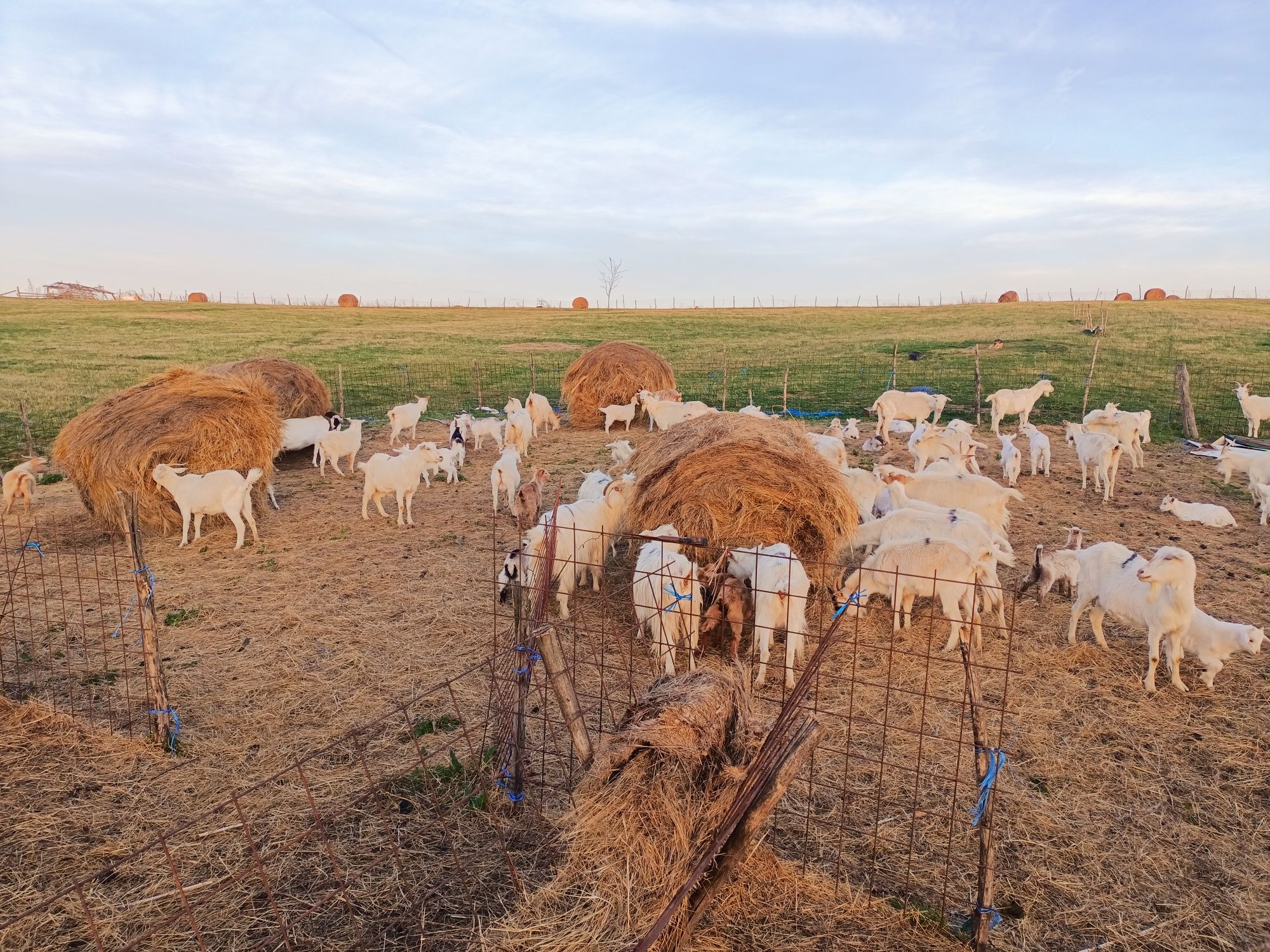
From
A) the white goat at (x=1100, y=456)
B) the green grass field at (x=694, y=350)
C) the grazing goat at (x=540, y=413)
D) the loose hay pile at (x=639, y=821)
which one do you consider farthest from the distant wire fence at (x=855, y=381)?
the loose hay pile at (x=639, y=821)

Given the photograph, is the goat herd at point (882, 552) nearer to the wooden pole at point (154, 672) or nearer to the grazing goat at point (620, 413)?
the wooden pole at point (154, 672)

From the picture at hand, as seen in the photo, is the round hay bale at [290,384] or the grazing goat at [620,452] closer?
the grazing goat at [620,452]

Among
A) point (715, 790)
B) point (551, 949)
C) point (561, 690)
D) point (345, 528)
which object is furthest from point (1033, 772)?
point (345, 528)

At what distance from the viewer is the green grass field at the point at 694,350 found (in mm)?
25438

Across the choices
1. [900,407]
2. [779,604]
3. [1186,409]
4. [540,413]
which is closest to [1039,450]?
[900,407]

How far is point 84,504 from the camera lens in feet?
39.2

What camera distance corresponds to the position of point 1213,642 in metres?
6.93

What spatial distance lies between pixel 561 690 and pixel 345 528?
28.4ft

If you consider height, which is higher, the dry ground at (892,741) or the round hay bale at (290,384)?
the round hay bale at (290,384)

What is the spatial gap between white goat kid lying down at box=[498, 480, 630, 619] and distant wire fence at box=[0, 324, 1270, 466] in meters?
11.6

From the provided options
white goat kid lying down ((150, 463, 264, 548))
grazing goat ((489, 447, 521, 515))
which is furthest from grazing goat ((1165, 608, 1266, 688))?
white goat kid lying down ((150, 463, 264, 548))

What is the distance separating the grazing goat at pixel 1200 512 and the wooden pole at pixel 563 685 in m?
11.3

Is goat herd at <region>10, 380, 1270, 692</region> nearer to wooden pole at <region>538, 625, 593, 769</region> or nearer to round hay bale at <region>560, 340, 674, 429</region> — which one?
wooden pole at <region>538, 625, 593, 769</region>

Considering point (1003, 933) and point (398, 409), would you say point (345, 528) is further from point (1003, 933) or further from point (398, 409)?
point (1003, 933)
